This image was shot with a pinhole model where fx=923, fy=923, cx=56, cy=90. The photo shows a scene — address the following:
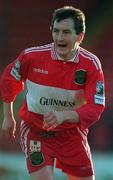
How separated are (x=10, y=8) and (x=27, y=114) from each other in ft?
16.4

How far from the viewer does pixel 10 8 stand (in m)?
12.2

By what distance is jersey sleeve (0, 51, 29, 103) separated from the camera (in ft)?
24.2

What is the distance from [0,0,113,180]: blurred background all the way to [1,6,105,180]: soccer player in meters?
4.36

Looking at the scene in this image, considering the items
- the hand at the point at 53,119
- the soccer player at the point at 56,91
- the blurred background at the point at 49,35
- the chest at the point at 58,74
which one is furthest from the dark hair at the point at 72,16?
the blurred background at the point at 49,35

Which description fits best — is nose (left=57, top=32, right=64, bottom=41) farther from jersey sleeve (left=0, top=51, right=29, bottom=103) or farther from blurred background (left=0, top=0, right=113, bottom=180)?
blurred background (left=0, top=0, right=113, bottom=180)

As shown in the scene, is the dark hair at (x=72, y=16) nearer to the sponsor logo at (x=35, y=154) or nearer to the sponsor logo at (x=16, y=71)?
the sponsor logo at (x=16, y=71)

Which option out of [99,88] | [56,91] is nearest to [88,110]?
[99,88]

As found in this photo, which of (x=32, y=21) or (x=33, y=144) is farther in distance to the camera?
(x=32, y=21)

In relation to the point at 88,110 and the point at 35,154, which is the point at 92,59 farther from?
the point at 35,154

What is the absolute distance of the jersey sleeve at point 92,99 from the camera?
7.08 meters

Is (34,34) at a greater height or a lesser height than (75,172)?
greater

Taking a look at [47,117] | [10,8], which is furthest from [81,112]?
[10,8]

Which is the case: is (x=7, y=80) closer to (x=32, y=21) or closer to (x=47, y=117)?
(x=47, y=117)

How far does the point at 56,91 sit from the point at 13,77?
383mm
